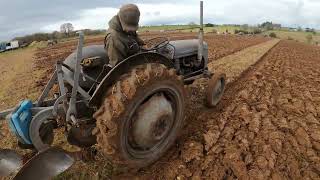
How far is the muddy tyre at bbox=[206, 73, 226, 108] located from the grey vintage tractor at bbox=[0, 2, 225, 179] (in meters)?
1.78

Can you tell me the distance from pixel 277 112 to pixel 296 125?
720mm

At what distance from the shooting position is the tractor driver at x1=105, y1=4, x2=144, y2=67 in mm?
4188

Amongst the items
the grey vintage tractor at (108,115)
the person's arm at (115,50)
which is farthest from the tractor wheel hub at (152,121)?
the person's arm at (115,50)

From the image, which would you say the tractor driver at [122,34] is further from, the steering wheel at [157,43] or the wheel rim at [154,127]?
the steering wheel at [157,43]

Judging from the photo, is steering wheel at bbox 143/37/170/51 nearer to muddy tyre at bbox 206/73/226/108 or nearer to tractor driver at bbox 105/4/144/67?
muddy tyre at bbox 206/73/226/108

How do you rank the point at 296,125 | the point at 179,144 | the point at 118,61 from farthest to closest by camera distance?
the point at 296,125, the point at 179,144, the point at 118,61

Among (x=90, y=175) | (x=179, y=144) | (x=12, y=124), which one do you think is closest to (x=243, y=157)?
(x=179, y=144)

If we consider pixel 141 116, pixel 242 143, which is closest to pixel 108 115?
pixel 141 116

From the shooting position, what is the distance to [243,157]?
4.55m

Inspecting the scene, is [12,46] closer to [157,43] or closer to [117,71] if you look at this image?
[157,43]

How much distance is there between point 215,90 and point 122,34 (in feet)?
8.52

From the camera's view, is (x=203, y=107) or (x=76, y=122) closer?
(x=76, y=122)

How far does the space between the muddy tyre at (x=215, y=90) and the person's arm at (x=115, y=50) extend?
2.44m

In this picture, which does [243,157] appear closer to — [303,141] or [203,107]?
[303,141]
